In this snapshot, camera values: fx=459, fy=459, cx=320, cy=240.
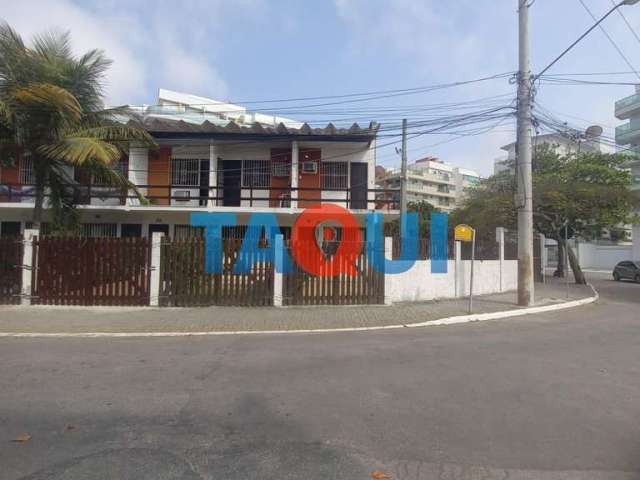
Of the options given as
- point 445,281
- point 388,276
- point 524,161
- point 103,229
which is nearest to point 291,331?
point 388,276

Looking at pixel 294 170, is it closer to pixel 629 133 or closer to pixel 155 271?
pixel 155 271

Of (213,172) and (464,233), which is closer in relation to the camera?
(464,233)

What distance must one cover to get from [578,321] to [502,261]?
5.60 metres

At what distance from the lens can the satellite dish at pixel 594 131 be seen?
57.6ft

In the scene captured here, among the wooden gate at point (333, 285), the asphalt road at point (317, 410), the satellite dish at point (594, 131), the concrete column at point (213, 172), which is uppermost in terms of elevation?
the satellite dish at point (594, 131)

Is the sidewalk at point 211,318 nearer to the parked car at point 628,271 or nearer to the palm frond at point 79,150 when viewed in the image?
the palm frond at point 79,150

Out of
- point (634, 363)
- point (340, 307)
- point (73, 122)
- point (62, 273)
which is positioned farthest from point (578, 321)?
point (73, 122)

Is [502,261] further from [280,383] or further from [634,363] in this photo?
[280,383]

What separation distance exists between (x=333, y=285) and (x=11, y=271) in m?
7.97

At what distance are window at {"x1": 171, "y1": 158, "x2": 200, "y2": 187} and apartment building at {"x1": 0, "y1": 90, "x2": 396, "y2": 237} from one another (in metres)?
0.04

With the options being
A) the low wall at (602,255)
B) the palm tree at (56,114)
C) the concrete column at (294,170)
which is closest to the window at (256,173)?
the concrete column at (294,170)

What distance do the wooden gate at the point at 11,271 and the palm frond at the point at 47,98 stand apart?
3.27 metres

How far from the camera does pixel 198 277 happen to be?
1141 cm

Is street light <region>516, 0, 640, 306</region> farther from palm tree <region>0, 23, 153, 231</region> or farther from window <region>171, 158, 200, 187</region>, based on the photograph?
window <region>171, 158, 200, 187</region>
